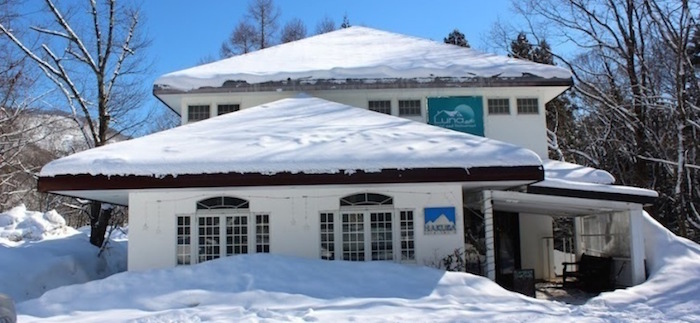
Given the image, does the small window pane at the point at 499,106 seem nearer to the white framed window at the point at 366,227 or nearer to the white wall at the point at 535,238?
the white wall at the point at 535,238

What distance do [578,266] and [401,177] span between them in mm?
8059

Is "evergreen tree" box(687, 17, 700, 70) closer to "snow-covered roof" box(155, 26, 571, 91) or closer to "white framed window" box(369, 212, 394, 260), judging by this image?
"snow-covered roof" box(155, 26, 571, 91)

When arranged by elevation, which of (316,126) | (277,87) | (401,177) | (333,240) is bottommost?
(333,240)

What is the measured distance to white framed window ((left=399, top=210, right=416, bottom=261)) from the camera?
12.4 m

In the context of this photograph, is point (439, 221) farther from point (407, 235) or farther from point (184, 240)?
point (184, 240)

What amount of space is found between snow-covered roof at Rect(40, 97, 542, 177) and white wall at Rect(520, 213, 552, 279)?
19.6 ft

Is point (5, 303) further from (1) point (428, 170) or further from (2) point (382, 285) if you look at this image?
(1) point (428, 170)

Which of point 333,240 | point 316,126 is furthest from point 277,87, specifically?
point 333,240

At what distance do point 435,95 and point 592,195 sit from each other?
17.0 ft

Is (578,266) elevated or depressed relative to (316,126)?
depressed

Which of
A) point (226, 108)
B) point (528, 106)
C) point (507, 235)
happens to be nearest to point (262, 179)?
point (226, 108)

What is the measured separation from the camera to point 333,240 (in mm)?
12289

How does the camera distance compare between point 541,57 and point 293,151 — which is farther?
point 541,57

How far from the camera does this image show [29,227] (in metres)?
19.5
